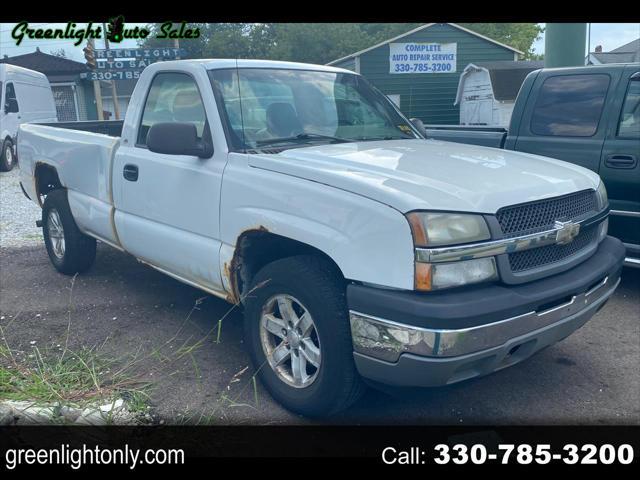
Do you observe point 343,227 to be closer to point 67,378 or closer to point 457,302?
point 457,302

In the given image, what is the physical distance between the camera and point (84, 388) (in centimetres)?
361

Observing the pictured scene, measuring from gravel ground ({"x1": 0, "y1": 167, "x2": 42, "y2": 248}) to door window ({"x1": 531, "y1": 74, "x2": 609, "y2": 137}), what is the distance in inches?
227

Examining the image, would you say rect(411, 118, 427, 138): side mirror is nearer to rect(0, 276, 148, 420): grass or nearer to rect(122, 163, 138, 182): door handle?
rect(122, 163, 138, 182): door handle

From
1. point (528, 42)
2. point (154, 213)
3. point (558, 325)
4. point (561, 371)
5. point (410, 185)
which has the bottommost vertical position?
point (561, 371)

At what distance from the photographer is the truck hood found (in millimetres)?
2883

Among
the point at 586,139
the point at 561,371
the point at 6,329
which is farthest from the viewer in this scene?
the point at 586,139

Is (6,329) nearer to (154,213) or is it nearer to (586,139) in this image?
(154,213)

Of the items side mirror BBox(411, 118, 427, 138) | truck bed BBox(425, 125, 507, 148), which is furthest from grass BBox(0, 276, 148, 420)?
truck bed BBox(425, 125, 507, 148)

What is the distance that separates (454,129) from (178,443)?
4.47m

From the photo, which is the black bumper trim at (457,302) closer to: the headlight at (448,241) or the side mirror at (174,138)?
the headlight at (448,241)

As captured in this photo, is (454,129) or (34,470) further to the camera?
(454,129)

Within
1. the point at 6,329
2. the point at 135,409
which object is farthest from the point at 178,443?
the point at 6,329

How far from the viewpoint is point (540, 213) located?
10.3 feet

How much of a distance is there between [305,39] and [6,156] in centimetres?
2757
